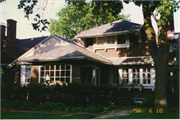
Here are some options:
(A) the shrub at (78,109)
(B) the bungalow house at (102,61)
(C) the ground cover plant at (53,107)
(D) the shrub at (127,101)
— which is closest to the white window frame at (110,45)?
(B) the bungalow house at (102,61)

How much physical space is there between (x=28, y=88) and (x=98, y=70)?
5445 mm

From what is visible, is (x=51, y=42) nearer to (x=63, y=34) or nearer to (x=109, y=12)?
(x=109, y=12)

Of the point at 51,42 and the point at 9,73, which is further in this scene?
the point at 9,73

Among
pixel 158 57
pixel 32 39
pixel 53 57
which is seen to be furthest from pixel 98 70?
pixel 32 39

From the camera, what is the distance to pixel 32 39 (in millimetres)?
24344

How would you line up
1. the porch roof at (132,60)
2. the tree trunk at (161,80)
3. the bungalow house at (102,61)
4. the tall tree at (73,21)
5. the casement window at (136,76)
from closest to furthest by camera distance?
the tree trunk at (161,80), the bungalow house at (102,61), the porch roof at (132,60), the casement window at (136,76), the tall tree at (73,21)

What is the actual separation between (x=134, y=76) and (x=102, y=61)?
3344 millimetres

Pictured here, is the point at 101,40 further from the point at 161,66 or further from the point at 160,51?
the point at 161,66

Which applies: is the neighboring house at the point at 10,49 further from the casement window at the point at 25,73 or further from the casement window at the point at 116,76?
the casement window at the point at 116,76

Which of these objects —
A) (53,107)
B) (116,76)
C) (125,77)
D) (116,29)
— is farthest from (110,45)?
(53,107)

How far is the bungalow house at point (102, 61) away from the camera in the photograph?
1272 centimetres

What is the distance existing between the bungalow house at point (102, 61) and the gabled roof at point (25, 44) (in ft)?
13.9

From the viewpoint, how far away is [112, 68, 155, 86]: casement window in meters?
14.4

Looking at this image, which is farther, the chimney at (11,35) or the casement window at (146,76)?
the chimney at (11,35)
